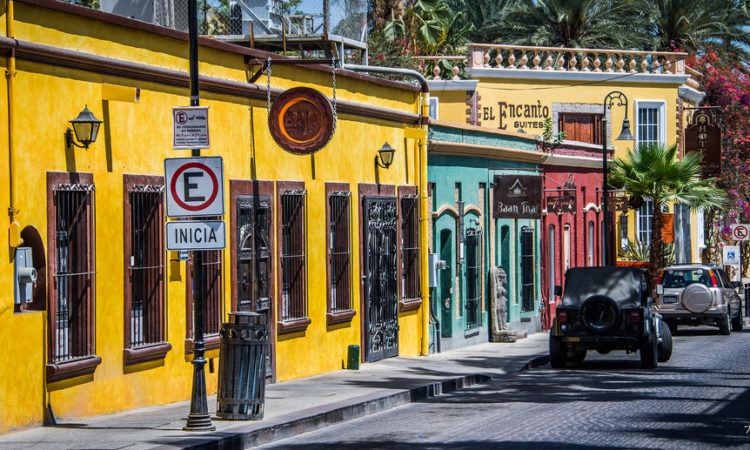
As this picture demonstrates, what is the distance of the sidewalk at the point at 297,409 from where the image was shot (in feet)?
41.0

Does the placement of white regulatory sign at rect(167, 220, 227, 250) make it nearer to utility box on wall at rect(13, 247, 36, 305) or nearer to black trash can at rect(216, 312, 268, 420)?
black trash can at rect(216, 312, 268, 420)

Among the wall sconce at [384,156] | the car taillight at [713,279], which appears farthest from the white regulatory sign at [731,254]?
the wall sconce at [384,156]

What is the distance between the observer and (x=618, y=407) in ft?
52.5

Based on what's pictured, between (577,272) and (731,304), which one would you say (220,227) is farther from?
(731,304)

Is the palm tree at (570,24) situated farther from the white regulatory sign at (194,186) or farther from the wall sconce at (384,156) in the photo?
the white regulatory sign at (194,186)

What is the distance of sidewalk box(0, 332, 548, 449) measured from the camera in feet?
41.0

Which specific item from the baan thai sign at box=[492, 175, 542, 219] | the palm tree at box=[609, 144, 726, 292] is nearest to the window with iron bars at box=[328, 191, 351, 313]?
the baan thai sign at box=[492, 175, 542, 219]

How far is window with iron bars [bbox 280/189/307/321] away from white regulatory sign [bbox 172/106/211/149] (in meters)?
5.77

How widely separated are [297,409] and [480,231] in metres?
13.9

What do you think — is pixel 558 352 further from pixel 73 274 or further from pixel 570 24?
pixel 570 24

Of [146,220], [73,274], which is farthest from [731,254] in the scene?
[73,274]

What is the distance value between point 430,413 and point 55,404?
4.77m

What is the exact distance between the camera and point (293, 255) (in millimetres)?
19453

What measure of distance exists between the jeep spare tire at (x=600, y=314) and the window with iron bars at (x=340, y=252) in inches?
166
